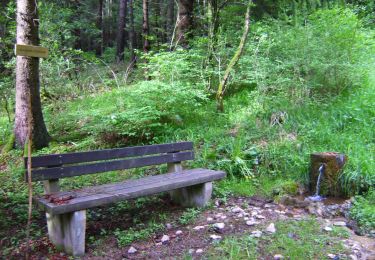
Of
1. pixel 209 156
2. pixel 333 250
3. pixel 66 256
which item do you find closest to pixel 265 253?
pixel 333 250

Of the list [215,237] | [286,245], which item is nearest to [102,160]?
[215,237]

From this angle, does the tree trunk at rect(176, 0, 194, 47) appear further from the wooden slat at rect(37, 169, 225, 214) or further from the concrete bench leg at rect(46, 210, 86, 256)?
the concrete bench leg at rect(46, 210, 86, 256)

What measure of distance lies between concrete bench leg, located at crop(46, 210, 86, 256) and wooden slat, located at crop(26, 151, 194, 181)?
543 mm

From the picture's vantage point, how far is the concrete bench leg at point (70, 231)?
366 cm

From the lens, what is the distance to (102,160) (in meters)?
4.96

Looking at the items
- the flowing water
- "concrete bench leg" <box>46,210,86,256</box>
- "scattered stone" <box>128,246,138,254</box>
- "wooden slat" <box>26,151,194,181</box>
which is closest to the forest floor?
"scattered stone" <box>128,246,138,254</box>

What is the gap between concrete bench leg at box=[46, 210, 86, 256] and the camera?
3.66 m

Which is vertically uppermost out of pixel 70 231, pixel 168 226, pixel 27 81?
pixel 27 81

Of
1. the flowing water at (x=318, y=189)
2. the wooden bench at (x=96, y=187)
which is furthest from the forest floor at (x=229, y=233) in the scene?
the flowing water at (x=318, y=189)

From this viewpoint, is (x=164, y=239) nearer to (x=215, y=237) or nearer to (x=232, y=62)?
(x=215, y=237)

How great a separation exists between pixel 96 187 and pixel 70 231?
812 millimetres

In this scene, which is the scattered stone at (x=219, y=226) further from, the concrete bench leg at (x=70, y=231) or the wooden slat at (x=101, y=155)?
the concrete bench leg at (x=70, y=231)

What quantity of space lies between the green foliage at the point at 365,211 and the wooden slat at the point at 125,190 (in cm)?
183

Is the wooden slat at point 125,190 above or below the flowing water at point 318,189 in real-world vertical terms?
above
